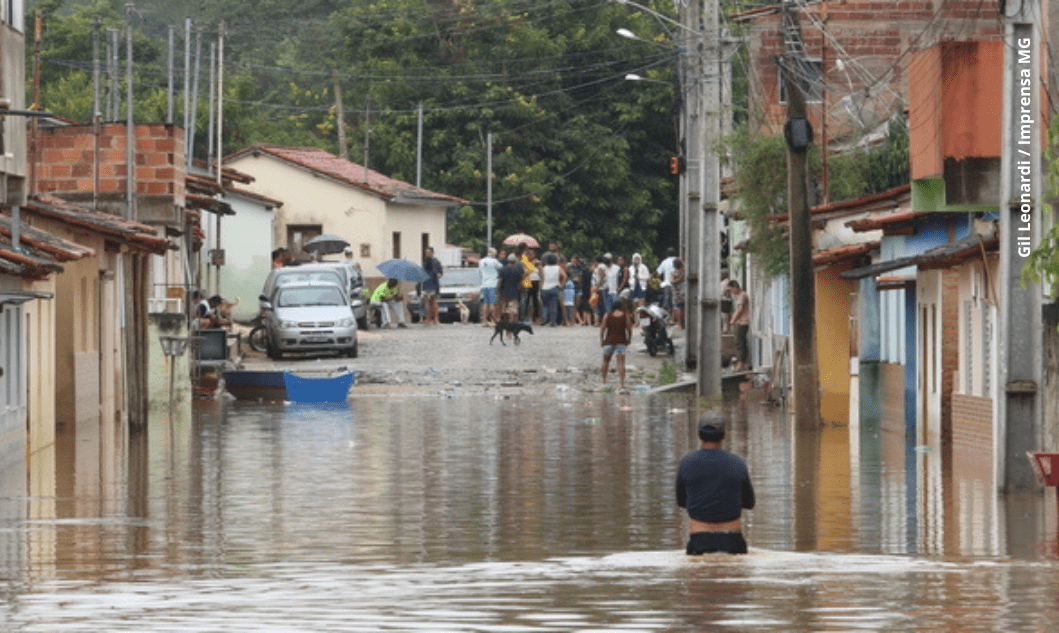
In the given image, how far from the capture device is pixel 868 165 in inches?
1654

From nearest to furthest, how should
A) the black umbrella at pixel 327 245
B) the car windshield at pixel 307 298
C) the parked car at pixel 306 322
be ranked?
the parked car at pixel 306 322
the car windshield at pixel 307 298
the black umbrella at pixel 327 245

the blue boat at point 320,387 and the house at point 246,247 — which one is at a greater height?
the house at point 246,247

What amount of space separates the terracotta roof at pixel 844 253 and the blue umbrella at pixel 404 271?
2493 centimetres

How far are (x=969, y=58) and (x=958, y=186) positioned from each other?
153cm

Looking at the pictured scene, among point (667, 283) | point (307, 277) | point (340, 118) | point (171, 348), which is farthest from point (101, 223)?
point (340, 118)

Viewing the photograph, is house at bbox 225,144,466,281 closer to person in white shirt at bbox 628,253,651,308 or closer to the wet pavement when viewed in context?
person in white shirt at bbox 628,253,651,308

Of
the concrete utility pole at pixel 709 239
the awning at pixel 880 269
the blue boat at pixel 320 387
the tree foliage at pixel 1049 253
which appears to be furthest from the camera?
the blue boat at pixel 320 387

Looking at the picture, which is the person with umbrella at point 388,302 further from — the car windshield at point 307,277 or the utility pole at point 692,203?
the utility pole at point 692,203

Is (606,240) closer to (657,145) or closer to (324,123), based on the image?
(657,145)

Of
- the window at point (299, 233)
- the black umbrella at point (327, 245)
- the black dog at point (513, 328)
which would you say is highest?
the window at point (299, 233)

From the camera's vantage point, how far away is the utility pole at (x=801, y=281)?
3231 cm

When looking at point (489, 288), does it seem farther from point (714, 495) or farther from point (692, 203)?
point (714, 495)

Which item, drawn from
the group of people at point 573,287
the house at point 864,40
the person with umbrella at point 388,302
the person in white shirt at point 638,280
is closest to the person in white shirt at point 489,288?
the group of people at point 573,287

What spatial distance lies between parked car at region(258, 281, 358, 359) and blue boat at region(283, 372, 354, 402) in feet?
27.0
